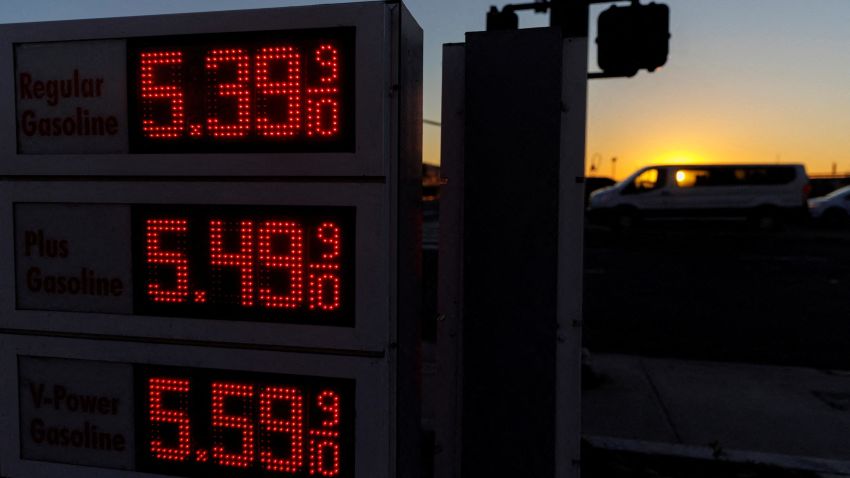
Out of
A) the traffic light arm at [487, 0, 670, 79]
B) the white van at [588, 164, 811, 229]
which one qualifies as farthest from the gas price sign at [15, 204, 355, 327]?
the white van at [588, 164, 811, 229]

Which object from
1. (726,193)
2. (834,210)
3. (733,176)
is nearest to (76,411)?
(726,193)

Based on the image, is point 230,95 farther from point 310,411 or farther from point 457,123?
point 310,411

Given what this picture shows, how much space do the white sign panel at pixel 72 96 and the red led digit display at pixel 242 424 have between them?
33.7 inches

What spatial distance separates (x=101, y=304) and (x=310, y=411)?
0.86 m

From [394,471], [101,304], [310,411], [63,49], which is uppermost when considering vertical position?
[63,49]

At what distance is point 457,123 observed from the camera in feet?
7.54

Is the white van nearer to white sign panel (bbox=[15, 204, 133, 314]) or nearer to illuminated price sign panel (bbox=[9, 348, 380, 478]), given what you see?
illuminated price sign panel (bbox=[9, 348, 380, 478])

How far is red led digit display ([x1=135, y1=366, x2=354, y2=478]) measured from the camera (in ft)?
6.90

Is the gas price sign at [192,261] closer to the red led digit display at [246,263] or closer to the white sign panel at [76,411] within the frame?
the red led digit display at [246,263]

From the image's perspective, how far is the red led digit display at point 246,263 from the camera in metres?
2.02

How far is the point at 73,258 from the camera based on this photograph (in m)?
2.23

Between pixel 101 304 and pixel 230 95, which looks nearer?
pixel 230 95

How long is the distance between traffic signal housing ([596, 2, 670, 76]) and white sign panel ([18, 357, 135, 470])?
111 inches

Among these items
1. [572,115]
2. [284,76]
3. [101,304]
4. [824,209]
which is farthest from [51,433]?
[824,209]
